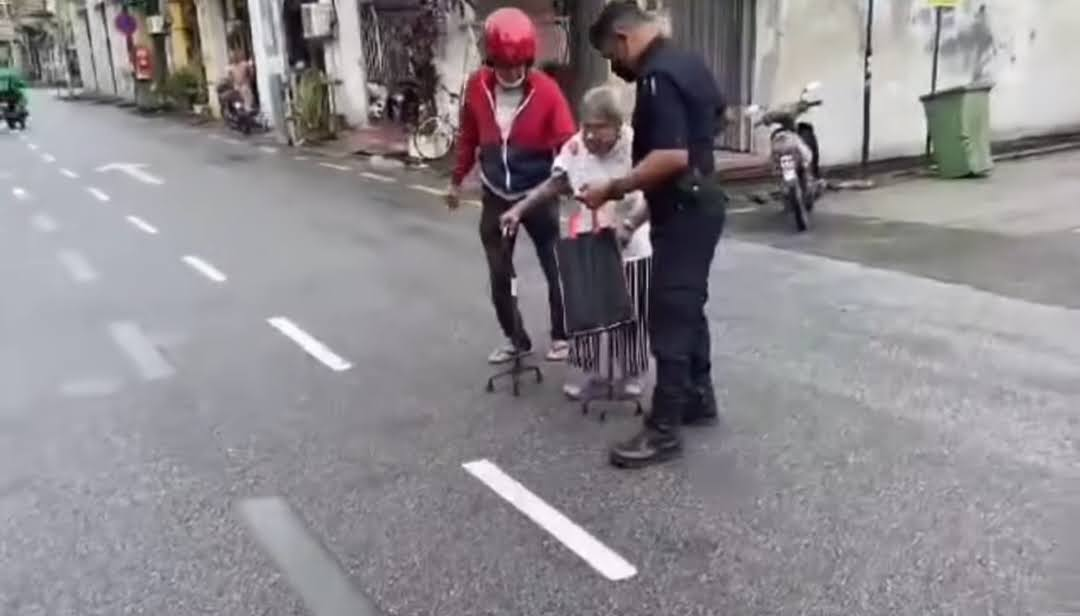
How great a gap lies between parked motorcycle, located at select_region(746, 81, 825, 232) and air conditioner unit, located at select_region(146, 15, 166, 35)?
34.9 metres

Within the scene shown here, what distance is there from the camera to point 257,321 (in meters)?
7.74


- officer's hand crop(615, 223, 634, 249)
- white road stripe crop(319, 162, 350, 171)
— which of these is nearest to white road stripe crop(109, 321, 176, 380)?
officer's hand crop(615, 223, 634, 249)

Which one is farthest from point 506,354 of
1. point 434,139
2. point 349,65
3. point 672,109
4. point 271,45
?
point 349,65

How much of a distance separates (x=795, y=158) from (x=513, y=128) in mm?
5640

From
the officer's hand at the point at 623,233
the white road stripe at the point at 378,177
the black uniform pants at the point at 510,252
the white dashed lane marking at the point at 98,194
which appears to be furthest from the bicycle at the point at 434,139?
the officer's hand at the point at 623,233

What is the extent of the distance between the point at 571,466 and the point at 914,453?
1.54 metres

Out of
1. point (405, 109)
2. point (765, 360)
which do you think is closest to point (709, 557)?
point (765, 360)

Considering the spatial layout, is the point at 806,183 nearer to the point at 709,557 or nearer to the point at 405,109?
the point at 709,557

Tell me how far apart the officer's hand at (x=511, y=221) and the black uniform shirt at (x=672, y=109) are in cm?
106

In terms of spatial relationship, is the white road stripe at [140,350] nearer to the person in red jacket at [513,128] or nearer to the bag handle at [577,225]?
the person in red jacket at [513,128]

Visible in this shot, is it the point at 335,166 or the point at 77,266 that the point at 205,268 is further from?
the point at 335,166

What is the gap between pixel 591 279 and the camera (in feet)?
16.5

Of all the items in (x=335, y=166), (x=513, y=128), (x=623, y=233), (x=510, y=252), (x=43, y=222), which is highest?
(x=513, y=128)

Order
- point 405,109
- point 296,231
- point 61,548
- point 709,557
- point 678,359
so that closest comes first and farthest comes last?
1. point 709,557
2. point 61,548
3. point 678,359
4. point 296,231
5. point 405,109
